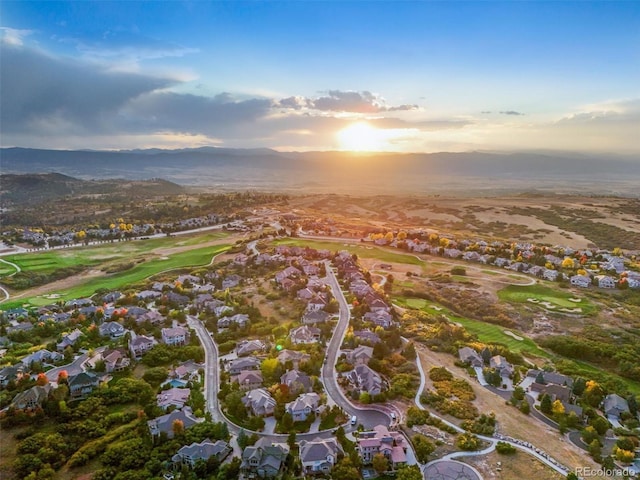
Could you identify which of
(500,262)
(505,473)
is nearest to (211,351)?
(505,473)

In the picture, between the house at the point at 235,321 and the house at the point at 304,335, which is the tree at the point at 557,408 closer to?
the house at the point at 304,335

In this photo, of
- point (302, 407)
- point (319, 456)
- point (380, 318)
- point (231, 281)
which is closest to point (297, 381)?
point (302, 407)

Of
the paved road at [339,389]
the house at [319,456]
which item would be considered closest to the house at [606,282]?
the paved road at [339,389]

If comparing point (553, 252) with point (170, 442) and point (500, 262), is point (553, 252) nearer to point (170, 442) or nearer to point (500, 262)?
point (500, 262)

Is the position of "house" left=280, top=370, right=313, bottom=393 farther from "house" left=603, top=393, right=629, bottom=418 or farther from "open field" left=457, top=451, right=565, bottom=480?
"house" left=603, top=393, right=629, bottom=418

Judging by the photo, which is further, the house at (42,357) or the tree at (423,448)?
the house at (42,357)

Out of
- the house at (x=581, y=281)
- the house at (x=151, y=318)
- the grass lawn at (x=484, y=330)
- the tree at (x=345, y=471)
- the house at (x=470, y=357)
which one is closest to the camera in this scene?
the tree at (x=345, y=471)
